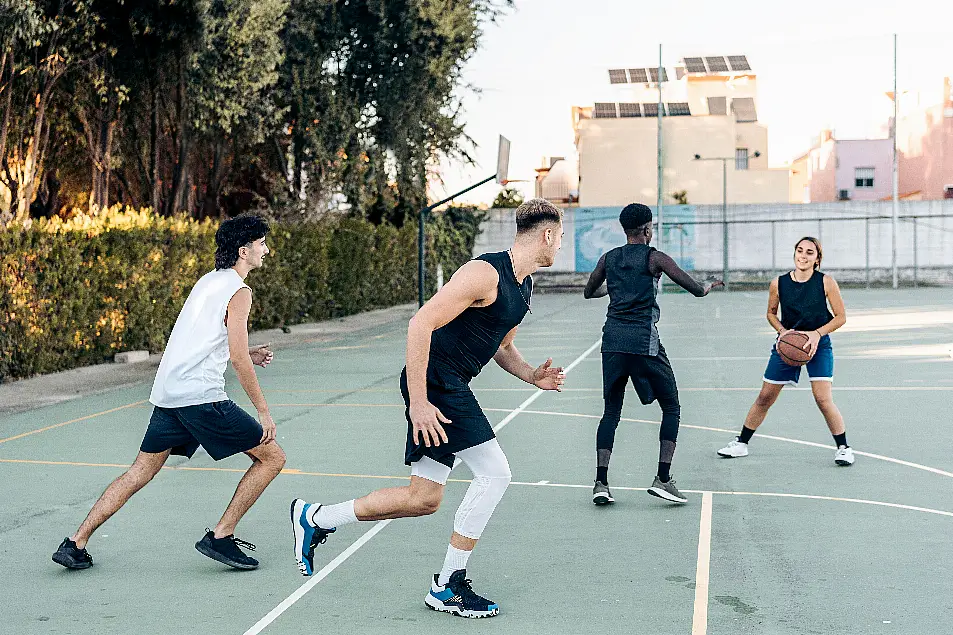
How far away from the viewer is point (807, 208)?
51.5 meters

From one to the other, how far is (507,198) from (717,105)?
99.2 feet

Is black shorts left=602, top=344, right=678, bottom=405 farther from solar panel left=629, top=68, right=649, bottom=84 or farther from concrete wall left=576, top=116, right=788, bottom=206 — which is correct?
solar panel left=629, top=68, right=649, bottom=84

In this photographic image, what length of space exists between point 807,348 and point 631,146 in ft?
200

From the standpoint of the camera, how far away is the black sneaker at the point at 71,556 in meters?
6.43

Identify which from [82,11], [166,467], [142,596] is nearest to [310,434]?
[166,467]

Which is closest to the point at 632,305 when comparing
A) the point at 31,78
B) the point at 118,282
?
the point at 118,282

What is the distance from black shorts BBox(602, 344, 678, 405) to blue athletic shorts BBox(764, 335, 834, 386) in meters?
1.80

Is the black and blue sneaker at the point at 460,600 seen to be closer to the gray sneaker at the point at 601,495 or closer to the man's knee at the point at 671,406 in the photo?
the gray sneaker at the point at 601,495

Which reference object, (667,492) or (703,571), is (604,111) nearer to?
(667,492)

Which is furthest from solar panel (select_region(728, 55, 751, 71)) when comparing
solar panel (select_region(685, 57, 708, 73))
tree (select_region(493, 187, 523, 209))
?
tree (select_region(493, 187, 523, 209))

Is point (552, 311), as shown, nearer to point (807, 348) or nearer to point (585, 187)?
point (807, 348)

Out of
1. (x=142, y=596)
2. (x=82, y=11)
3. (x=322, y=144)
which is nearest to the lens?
(x=142, y=596)

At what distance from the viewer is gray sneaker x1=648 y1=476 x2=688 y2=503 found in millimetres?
8055

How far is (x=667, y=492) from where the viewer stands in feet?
26.5
